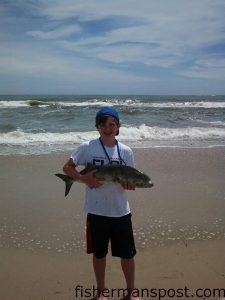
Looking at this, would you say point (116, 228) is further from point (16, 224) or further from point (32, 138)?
point (32, 138)

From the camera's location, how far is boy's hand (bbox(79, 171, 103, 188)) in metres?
3.03

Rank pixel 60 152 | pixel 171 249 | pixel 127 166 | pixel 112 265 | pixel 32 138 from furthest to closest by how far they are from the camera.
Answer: pixel 32 138 < pixel 60 152 < pixel 171 249 < pixel 112 265 < pixel 127 166

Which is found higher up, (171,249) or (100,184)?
(100,184)

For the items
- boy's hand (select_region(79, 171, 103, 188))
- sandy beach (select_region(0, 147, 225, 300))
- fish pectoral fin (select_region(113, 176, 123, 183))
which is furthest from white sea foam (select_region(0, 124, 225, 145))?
fish pectoral fin (select_region(113, 176, 123, 183))

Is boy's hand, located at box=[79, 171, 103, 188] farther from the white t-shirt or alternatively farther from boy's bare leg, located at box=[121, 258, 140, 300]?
boy's bare leg, located at box=[121, 258, 140, 300]

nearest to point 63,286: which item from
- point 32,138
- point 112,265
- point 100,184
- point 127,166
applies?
point 112,265

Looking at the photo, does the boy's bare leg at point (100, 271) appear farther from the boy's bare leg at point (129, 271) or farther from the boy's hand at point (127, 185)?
the boy's hand at point (127, 185)

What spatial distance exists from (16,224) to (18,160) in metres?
4.37

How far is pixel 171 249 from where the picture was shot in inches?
168

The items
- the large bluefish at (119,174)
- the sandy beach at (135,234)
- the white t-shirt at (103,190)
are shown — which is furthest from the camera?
the sandy beach at (135,234)

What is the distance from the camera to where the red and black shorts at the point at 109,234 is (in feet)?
10.2

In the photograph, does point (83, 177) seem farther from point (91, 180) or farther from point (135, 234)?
point (135, 234)

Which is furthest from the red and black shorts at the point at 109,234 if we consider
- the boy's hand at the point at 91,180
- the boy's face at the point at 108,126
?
the boy's face at the point at 108,126

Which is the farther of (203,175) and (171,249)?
(203,175)
